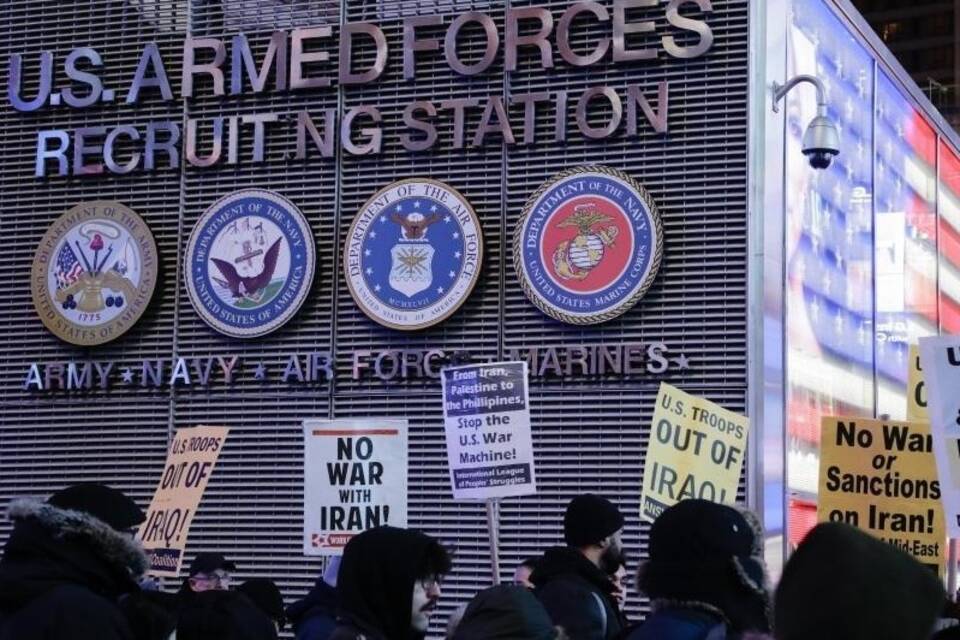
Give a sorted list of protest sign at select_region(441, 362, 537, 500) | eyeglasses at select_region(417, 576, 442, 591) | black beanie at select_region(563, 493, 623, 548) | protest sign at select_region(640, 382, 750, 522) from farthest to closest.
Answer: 1. protest sign at select_region(441, 362, 537, 500)
2. protest sign at select_region(640, 382, 750, 522)
3. black beanie at select_region(563, 493, 623, 548)
4. eyeglasses at select_region(417, 576, 442, 591)

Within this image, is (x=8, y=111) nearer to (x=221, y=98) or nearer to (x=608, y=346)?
(x=221, y=98)

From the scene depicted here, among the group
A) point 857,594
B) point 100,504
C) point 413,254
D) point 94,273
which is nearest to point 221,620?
point 100,504

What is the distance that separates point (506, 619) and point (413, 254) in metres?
11.7

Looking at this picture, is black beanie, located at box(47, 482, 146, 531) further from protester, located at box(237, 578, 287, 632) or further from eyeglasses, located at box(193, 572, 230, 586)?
eyeglasses, located at box(193, 572, 230, 586)

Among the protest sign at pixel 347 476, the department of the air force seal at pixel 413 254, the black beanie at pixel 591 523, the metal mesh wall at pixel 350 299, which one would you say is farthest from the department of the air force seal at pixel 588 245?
the black beanie at pixel 591 523

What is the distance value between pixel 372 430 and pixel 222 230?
239 inches

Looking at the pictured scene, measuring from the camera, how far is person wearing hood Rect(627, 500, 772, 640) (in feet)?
16.9

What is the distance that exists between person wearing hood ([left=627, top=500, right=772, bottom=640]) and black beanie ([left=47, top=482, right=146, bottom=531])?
160cm

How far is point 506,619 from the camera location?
4.77 metres

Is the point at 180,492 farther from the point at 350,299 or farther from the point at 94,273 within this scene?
the point at 94,273

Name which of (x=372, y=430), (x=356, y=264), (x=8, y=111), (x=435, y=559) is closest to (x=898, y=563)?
(x=435, y=559)

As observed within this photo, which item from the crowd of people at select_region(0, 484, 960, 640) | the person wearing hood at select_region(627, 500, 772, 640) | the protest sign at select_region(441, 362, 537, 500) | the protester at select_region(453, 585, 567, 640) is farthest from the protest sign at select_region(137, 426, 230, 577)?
the protester at select_region(453, 585, 567, 640)

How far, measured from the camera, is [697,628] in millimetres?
5152

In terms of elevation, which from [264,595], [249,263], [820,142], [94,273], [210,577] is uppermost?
[820,142]
